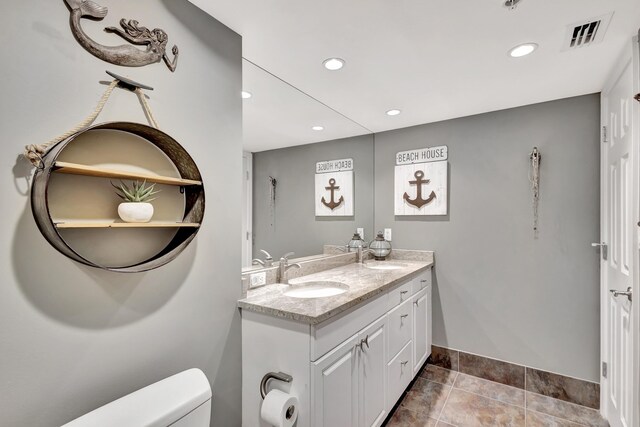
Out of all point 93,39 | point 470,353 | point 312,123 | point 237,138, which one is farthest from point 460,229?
point 93,39

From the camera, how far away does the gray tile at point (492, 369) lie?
2463mm

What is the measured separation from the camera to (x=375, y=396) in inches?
70.2

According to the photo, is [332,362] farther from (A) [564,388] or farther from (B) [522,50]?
(A) [564,388]

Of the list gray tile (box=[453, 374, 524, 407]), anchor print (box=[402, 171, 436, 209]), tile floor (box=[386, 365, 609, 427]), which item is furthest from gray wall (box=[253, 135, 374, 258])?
gray tile (box=[453, 374, 524, 407])

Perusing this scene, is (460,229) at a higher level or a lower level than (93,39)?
lower

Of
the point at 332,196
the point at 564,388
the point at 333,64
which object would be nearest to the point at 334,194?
the point at 332,196

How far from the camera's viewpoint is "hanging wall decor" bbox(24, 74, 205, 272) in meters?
0.92

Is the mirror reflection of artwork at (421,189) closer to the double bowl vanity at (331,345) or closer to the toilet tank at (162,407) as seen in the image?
the double bowl vanity at (331,345)

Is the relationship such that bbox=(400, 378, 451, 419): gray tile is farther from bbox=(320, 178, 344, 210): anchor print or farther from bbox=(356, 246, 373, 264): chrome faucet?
bbox=(320, 178, 344, 210): anchor print

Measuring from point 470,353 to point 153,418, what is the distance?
257 centimetres

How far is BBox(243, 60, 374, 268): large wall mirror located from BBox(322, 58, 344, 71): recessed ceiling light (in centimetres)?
34

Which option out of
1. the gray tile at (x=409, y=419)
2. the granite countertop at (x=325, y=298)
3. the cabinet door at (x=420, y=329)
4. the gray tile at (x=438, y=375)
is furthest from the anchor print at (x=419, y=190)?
the gray tile at (x=409, y=419)

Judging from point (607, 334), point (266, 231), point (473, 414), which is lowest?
point (473, 414)

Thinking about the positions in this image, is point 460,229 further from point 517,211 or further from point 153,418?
point 153,418
